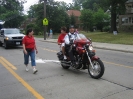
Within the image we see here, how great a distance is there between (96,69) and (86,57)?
0.56m

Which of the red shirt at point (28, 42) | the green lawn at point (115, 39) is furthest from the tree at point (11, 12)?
the red shirt at point (28, 42)

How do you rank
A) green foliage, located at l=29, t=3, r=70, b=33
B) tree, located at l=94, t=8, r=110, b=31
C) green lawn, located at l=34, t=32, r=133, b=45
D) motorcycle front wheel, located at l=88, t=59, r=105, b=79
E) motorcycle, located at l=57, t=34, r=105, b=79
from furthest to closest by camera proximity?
1. tree, located at l=94, t=8, r=110, b=31
2. green foliage, located at l=29, t=3, r=70, b=33
3. green lawn, located at l=34, t=32, r=133, b=45
4. motorcycle, located at l=57, t=34, r=105, b=79
5. motorcycle front wheel, located at l=88, t=59, r=105, b=79

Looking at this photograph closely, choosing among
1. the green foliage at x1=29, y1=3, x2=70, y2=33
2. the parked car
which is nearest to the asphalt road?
the parked car

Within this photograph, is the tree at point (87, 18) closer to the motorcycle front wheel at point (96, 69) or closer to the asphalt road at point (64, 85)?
the asphalt road at point (64, 85)

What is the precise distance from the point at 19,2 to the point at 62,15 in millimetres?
30089

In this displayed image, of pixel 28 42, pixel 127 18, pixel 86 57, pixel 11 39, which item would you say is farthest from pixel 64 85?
pixel 127 18

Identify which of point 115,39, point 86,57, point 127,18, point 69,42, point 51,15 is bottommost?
point 86,57

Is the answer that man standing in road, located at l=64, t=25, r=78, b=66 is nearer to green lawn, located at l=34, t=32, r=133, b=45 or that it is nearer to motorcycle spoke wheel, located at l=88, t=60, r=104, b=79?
motorcycle spoke wheel, located at l=88, t=60, r=104, b=79

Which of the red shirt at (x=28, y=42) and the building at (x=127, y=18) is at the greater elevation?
the building at (x=127, y=18)

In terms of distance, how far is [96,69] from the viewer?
6.61 meters

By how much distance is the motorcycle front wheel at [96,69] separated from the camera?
252 inches

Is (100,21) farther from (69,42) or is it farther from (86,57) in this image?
(86,57)

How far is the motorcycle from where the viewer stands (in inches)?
257

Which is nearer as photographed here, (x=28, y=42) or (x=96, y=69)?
(x=96, y=69)
